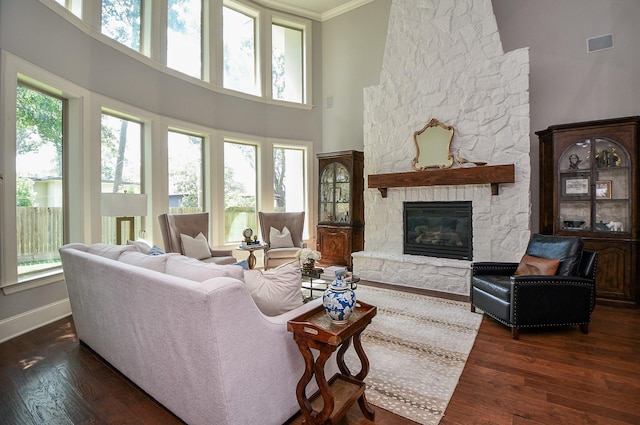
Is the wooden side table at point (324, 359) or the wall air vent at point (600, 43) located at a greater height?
the wall air vent at point (600, 43)

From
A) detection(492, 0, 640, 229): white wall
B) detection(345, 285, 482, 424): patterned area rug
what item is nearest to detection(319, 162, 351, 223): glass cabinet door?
detection(345, 285, 482, 424): patterned area rug

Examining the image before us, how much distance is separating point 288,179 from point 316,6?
12.0 feet

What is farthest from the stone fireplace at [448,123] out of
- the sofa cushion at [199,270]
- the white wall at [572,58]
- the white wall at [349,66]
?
the sofa cushion at [199,270]

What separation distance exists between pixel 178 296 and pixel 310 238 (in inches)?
215

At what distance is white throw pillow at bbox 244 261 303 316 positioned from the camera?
1.77 meters

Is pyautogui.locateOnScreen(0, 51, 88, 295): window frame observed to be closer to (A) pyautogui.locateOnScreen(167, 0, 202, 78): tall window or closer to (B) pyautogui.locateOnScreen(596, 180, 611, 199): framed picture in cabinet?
(A) pyautogui.locateOnScreen(167, 0, 202, 78): tall window

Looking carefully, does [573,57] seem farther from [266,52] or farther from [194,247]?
[194,247]

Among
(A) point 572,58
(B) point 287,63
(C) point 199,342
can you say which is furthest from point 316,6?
(C) point 199,342

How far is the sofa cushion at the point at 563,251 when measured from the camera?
3.06 m

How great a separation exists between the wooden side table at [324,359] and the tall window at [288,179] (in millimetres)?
4970

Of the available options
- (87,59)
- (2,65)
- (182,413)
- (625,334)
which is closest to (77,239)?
(2,65)

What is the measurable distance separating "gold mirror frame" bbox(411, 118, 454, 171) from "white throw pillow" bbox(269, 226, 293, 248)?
2.45 meters

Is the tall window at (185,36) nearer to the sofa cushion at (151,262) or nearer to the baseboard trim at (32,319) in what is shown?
the baseboard trim at (32,319)

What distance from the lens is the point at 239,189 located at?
246 inches
